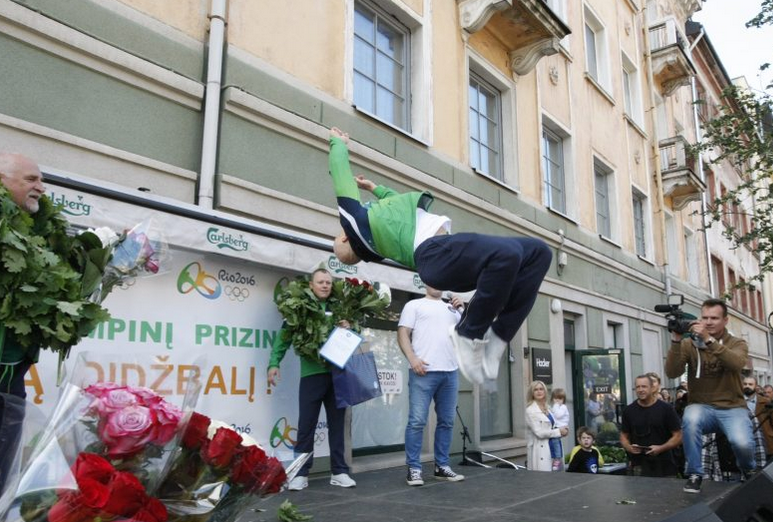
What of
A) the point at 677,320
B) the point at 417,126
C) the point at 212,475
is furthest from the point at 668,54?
the point at 212,475

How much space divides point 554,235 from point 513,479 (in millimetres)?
6881

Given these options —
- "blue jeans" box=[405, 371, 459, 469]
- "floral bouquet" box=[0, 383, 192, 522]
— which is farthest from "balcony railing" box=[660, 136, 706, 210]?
"floral bouquet" box=[0, 383, 192, 522]

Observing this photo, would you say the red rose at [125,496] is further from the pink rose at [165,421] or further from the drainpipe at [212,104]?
the drainpipe at [212,104]

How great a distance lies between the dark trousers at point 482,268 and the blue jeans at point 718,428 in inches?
103

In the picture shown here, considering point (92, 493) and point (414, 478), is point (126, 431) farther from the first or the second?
point (414, 478)

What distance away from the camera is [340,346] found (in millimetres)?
5879

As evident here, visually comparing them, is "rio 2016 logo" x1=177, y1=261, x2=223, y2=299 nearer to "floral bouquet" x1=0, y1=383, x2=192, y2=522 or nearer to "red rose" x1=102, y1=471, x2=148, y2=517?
"floral bouquet" x1=0, y1=383, x2=192, y2=522

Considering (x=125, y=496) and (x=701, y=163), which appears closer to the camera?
(x=125, y=496)

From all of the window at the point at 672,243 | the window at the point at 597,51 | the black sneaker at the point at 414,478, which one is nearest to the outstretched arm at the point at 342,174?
the black sneaker at the point at 414,478

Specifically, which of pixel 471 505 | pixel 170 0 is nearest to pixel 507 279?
pixel 471 505

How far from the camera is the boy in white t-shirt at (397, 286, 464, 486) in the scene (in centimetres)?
605

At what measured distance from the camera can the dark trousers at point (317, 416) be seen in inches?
226

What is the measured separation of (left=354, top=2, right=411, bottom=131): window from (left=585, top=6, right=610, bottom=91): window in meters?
7.80

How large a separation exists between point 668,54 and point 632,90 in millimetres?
1646
